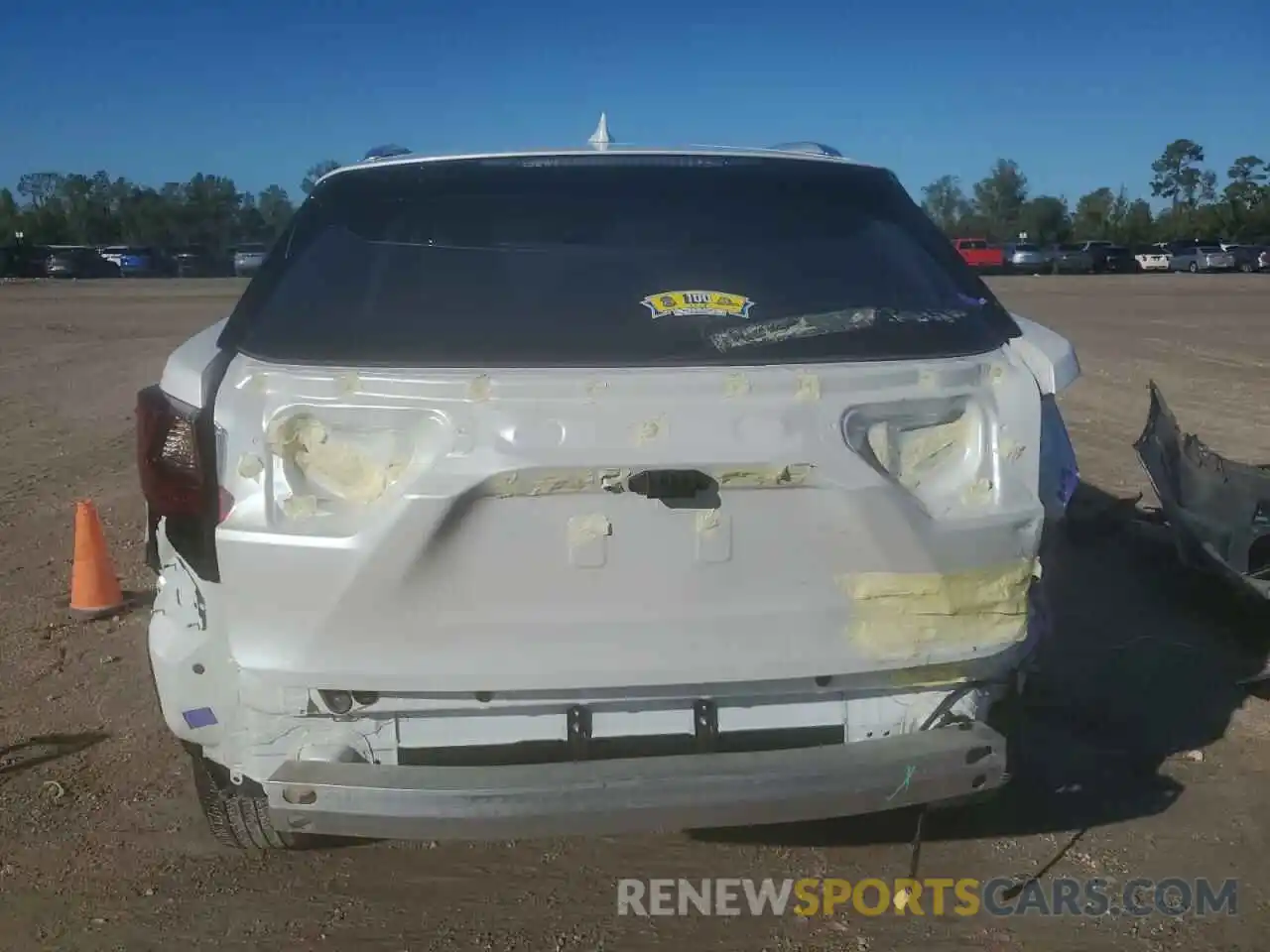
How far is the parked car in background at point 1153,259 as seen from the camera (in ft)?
191

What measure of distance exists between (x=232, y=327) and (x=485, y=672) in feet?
3.44

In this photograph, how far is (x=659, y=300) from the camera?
285cm

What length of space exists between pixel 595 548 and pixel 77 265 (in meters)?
53.6

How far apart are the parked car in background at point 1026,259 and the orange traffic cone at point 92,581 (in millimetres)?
55785

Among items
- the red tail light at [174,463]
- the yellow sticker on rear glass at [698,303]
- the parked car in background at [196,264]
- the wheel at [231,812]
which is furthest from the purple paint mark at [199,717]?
the parked car in background at [196,264]

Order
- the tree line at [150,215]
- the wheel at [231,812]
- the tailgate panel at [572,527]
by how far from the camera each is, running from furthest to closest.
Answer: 1. the tree line at [150,215]
2. the wheel at [231,812]
3. the tailgate panel at [572,527]

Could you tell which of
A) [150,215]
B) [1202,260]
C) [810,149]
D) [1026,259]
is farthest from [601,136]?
[150,215]

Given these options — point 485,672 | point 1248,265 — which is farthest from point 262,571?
point 1248,265

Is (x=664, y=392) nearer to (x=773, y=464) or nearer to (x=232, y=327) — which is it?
(x=773, y=464)

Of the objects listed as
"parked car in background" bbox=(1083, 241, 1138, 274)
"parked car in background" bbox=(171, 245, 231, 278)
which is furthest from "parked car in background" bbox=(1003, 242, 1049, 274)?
"parked car in background" bbox=(171, 245, 231, 278)

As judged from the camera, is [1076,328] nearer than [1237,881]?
No

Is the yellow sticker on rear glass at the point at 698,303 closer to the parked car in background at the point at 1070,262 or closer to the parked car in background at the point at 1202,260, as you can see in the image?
the parked car in background at the point at 1070,262

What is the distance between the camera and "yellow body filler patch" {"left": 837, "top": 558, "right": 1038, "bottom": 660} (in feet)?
8.87

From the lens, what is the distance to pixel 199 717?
110 inches
